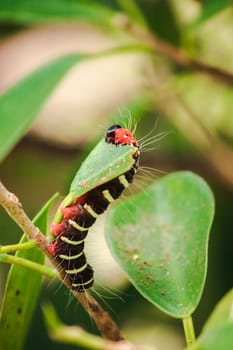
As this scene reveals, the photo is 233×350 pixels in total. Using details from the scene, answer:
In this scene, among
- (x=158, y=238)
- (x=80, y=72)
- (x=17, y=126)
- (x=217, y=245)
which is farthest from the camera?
(x=80, y=72)

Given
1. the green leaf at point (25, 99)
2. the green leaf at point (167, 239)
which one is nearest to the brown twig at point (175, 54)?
the green leaf at point (25, 99)

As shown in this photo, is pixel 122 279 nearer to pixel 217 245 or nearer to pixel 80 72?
pixel 217 245

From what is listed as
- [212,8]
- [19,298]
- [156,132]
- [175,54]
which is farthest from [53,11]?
[19,298]

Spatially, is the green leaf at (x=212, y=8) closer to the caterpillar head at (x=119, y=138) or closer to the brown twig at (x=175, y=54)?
the brown twig at (x=175, y=54)

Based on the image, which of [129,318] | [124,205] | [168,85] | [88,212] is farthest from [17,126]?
[129,318]

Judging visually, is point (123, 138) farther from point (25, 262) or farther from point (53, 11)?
point (53, 11)

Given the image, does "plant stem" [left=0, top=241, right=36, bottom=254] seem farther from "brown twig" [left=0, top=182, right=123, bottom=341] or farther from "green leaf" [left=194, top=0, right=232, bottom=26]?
"green leaf" [left=194, top=0, right=232, bottom=26]

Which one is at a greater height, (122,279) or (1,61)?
(1,61)

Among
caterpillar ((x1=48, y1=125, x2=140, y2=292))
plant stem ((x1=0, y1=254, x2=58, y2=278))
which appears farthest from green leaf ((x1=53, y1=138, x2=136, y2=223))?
plant stem ((x1=0, y1=254, x2=58, y2=278))
